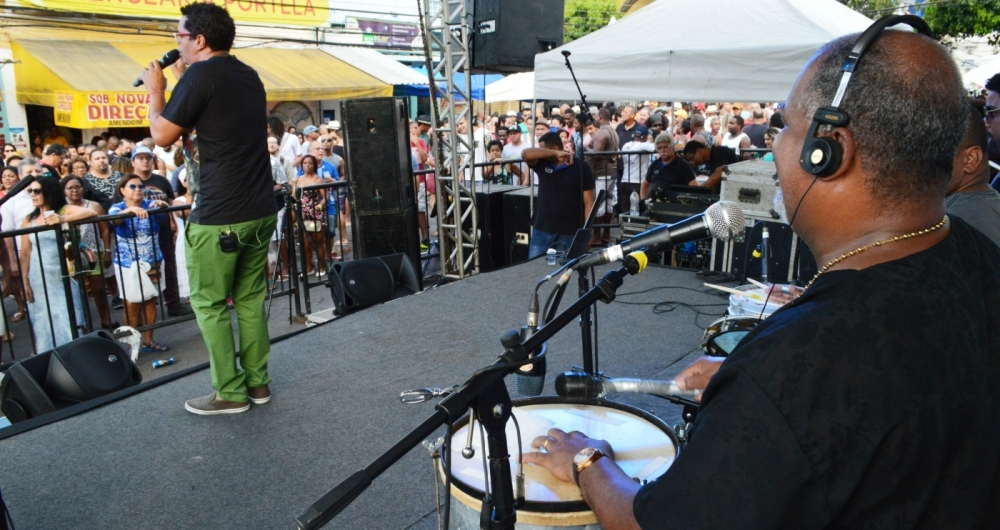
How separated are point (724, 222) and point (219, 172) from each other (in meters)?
2.67

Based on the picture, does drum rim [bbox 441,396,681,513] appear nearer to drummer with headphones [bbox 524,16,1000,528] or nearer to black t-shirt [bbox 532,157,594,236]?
drummer with headphones [bbox 524,16,1000,528]

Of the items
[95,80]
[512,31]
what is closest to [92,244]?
[512,31]

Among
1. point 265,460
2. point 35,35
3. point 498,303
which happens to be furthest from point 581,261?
point 35,35

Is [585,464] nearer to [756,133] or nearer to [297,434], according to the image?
[297,434]

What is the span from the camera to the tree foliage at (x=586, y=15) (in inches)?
1486

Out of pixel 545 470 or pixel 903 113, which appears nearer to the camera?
pixel 903 113

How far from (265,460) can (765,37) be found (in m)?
5.60

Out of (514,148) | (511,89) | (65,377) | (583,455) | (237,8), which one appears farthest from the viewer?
(511,89)

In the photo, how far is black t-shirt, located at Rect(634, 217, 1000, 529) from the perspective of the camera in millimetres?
950

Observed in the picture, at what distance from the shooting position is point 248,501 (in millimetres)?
3037

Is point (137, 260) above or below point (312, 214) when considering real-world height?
below

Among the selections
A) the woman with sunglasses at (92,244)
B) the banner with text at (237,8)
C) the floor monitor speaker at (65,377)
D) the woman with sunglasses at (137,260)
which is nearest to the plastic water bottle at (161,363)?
the woman with sunglasses at (137,260)

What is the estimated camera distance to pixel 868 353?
961 millimetres

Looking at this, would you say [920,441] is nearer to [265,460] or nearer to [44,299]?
[265,460]
